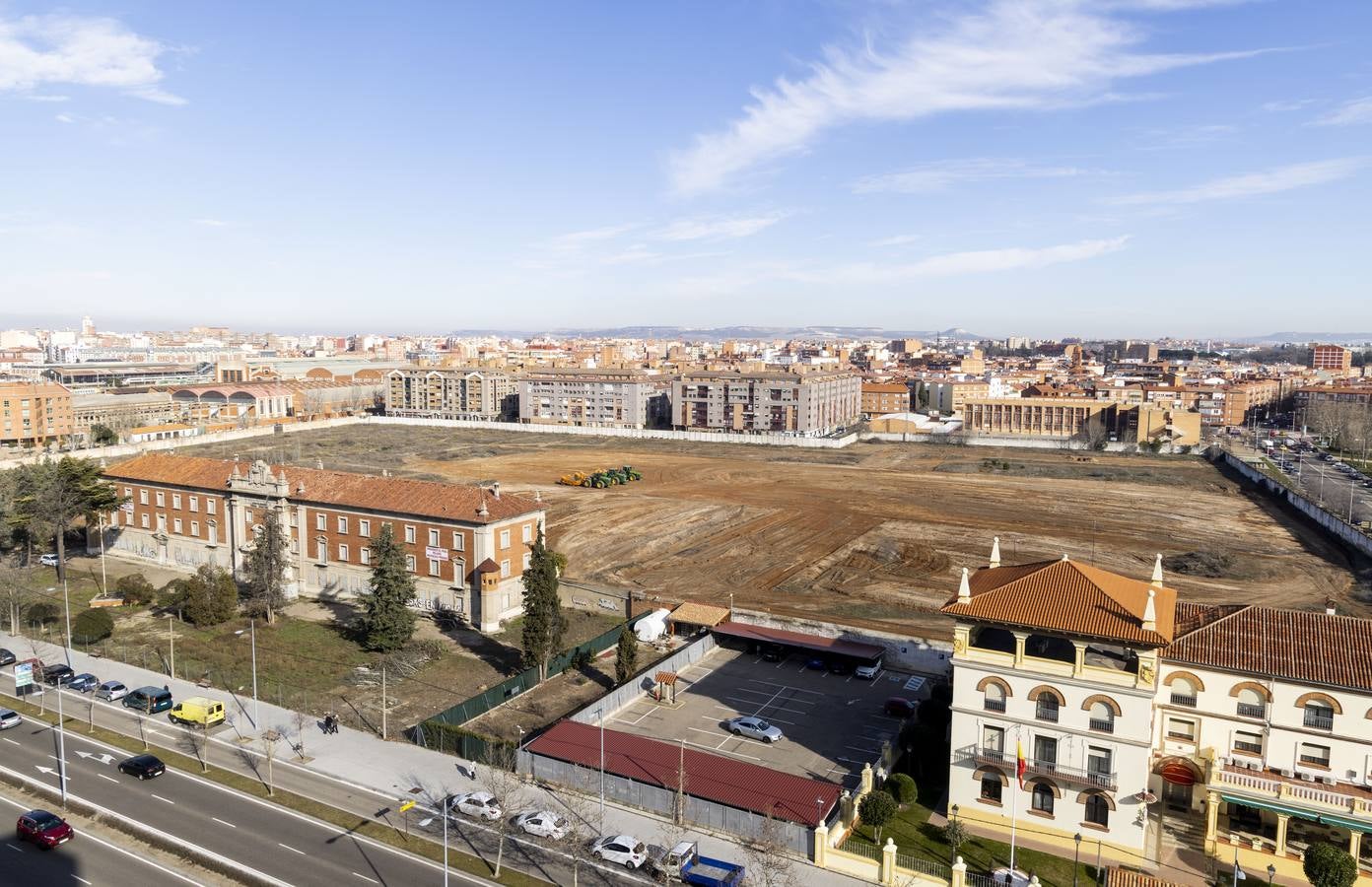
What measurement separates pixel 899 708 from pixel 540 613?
17226 millimetres

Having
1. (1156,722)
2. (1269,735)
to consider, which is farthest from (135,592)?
(1269,735)

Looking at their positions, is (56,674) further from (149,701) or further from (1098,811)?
(1098,811)

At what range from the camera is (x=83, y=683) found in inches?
1606

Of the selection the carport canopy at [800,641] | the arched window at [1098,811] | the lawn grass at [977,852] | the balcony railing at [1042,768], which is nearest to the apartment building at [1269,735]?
the arched window at [1098,811]

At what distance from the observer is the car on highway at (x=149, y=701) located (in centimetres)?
3850

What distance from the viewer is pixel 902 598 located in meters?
60.0

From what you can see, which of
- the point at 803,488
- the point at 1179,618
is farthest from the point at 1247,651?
the point at 803,488

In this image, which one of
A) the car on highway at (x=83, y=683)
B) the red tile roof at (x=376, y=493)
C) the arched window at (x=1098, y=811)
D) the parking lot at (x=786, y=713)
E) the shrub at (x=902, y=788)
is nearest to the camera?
the arched window at (x=1098, y=811)

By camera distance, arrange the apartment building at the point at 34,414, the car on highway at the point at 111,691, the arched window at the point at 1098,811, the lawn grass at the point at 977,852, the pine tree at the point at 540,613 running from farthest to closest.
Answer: the apartment building at the point at 34,414 < the pine tree at the point at 540,613 < the car on highway at the point at 111,691 < the arched window at the point at 1098,811 < the lawn grass at the point at 977,852

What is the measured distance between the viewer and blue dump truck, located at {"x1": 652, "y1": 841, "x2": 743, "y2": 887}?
26.0 m

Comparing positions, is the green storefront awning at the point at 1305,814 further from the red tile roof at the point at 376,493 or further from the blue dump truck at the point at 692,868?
the red tile roof at the point at 376,493

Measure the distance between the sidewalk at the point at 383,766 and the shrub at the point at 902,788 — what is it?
5.10m

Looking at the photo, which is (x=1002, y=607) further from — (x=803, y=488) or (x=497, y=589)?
(x=803, y=488)

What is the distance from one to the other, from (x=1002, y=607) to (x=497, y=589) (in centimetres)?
3113
